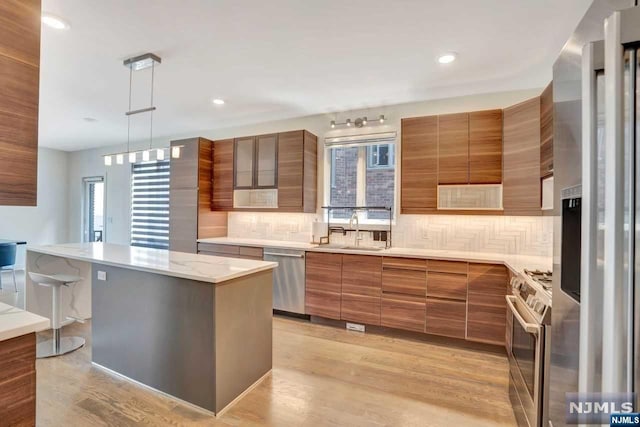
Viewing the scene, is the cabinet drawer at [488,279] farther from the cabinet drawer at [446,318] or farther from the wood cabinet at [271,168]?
the wood cabinet at [271,168]

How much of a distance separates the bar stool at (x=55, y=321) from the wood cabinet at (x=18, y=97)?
1916 millimetres

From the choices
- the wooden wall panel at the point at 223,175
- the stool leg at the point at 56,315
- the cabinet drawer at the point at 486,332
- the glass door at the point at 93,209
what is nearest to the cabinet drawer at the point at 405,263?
the cabinet drawer at the point at 486,332

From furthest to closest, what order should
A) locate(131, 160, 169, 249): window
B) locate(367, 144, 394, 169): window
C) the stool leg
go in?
locate(131, 160, 169, 249): window
locate(367, 144, 394, 169): window
the stool leg

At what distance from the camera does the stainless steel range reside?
1471 mm

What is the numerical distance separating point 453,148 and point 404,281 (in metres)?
1.58

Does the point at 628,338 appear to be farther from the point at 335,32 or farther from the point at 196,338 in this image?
the point at 335,32

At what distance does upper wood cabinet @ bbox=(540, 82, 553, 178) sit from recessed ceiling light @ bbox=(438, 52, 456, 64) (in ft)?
2.65

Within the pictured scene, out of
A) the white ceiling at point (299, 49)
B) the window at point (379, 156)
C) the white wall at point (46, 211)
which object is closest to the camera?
the white ceiling at point (299, 49)

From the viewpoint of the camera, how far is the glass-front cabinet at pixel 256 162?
14.1ft

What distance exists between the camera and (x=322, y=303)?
368 centimetres

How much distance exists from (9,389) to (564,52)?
7.65 ft

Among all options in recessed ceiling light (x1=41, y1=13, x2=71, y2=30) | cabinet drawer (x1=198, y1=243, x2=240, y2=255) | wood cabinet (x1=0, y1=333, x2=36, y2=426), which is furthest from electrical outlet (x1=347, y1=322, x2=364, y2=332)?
recessed ceiling light (x1=41, y1=13, x2=71, y2=30)

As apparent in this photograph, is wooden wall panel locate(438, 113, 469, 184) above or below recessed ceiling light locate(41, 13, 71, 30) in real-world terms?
below

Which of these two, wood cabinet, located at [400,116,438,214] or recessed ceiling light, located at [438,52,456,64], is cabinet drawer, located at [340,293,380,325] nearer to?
wood cabinet, located at [400,116,438,214]
